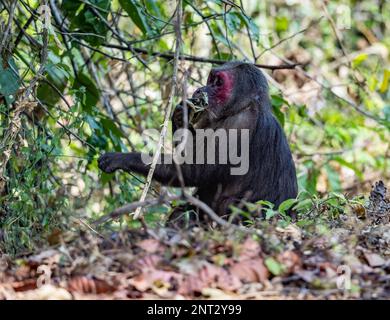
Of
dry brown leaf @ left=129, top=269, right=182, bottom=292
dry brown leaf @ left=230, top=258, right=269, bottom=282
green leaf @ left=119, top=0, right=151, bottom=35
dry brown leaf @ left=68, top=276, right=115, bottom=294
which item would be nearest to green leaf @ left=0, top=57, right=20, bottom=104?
green leaf @ left=119, top=0, right=151, bottom=35

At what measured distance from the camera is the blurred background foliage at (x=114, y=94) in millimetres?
6078

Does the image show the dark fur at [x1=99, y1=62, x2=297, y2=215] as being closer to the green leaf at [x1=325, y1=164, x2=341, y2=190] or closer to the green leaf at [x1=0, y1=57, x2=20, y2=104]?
the green leaf at [x1=0, y1=57, x2=20, y2=104]

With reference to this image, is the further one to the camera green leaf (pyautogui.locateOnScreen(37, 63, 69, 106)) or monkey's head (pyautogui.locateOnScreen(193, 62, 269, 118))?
green leaf (pyautogui.locateOnScreen(37, 63, 69, 106))

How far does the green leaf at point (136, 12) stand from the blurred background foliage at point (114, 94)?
12mm

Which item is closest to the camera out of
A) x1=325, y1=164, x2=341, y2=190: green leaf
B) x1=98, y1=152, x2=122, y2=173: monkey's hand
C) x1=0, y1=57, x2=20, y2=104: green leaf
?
x1=0, y1=57, x2=20, y2=104: green leaf

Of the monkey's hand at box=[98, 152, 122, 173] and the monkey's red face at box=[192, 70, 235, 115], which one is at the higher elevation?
the monkey's red face at box=[192, 70, 235, 115]

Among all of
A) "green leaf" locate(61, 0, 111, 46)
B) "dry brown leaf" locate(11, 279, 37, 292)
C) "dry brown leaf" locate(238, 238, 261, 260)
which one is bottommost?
"dry brown leaf" locate(11, 279, 37, 292)

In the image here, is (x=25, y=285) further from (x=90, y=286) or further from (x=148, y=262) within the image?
(x=148, y=262)

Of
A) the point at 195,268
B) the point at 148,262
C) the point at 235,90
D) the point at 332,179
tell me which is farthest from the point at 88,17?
the point at 332,179

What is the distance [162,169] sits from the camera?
22.2 ft

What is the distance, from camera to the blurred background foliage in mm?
6078

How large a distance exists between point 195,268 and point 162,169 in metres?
3.00
